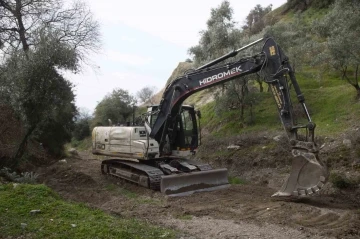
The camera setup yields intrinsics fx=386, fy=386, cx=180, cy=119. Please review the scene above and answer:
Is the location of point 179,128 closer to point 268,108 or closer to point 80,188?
point 80,188

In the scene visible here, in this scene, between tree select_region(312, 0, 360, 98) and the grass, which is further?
A: tree select_region(312, 0, 360, 98)

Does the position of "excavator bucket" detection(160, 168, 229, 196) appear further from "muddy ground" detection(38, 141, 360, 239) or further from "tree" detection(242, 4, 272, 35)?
"tree" detection(242, 4, 272, 35)

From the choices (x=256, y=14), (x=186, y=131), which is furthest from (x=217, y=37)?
(x=256, y=14)

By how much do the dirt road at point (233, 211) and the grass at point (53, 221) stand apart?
876 mm

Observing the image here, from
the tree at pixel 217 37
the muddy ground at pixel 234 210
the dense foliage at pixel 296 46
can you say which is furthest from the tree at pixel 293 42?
the muddy ground at pixel 234 210

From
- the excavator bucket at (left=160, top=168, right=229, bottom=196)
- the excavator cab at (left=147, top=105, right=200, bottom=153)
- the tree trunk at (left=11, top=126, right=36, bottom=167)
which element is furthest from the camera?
the excavator cab at (left=147, top=105, right=200, bottom=153)

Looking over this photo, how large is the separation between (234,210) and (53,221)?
3.97m

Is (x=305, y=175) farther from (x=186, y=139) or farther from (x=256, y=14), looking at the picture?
(x=256, y=14)

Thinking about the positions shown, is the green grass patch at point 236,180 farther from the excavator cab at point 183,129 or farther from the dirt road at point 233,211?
the excavator cab at point 183,129

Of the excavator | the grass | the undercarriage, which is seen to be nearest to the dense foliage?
the excavator

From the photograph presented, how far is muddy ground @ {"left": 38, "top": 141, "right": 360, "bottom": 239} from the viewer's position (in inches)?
276

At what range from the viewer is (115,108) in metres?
39.2

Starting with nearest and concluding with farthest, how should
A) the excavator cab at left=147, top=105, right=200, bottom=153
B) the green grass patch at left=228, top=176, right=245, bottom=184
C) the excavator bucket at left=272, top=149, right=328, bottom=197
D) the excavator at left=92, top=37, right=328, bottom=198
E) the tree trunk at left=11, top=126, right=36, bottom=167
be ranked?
the excavator bucket at left=272, top=149, right=328, bottom=197
the excavator at left=92, top=37, right=328, bottom=198
the tree trunk at left=11, top=126, right=36, bottom=167
the excavator cab at left=147, top=105, right=200, bottom=153
the green grass patch at left=228, top=176, right=245, bottom=184

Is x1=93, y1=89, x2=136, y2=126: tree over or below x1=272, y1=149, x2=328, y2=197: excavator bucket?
over
